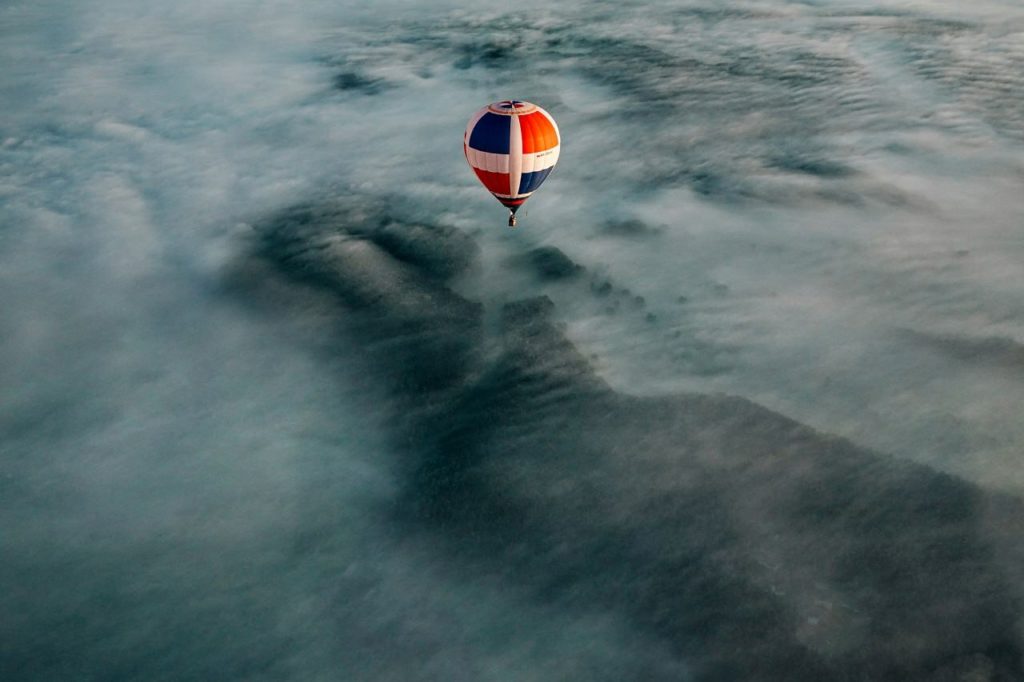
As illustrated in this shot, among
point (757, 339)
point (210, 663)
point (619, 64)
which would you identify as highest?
point (619, 64)

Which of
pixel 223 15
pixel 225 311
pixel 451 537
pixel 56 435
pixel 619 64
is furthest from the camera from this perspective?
pixel 223 15

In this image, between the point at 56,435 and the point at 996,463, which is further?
the point at 56,435

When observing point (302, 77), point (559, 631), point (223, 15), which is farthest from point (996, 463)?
point (223, 15)

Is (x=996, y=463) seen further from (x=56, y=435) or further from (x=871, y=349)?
(x=56, y=435)

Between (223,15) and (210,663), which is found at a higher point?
(223,15)

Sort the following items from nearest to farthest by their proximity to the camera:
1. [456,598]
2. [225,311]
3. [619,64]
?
[456,598]
[225,311]
[619,64]
